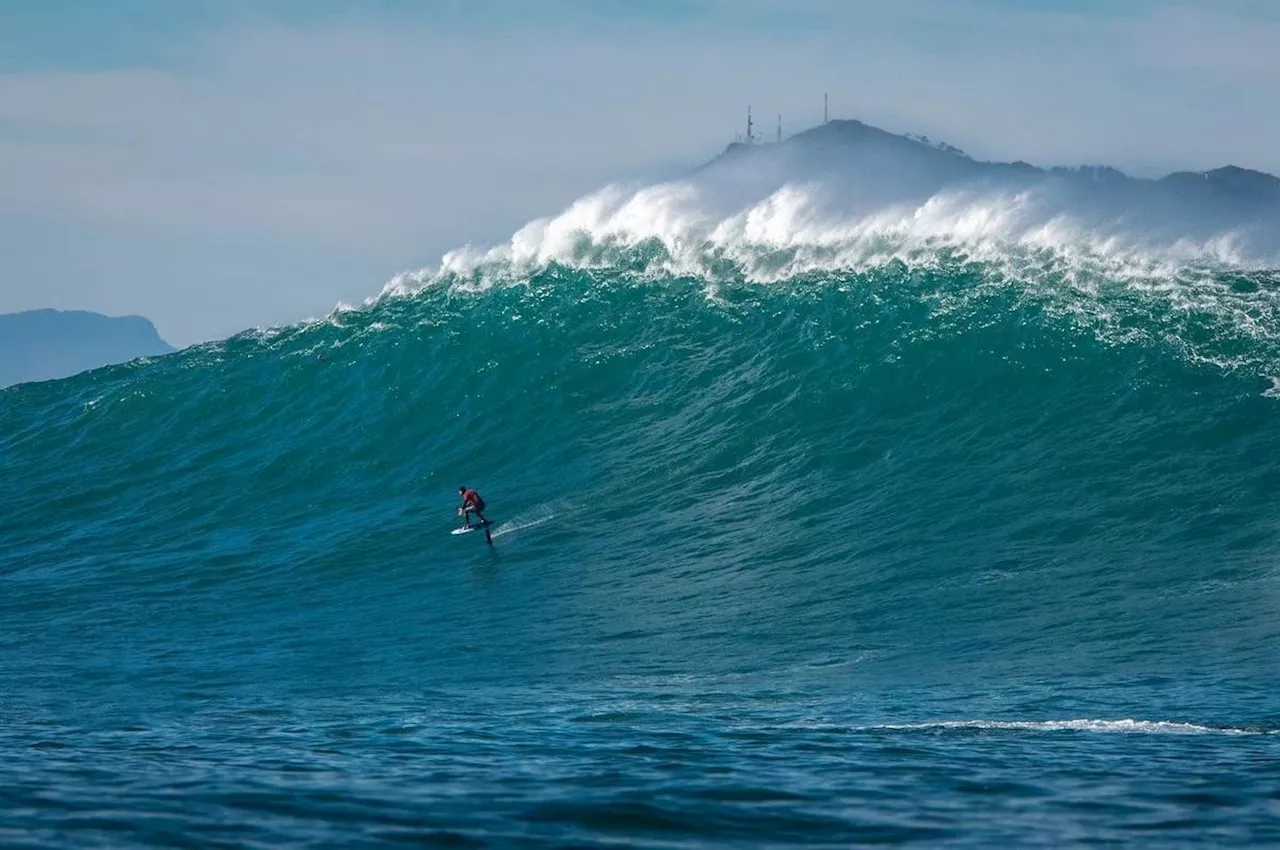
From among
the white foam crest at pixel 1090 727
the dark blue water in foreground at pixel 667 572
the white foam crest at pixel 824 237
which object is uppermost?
the white foam crest at pixel 824 237

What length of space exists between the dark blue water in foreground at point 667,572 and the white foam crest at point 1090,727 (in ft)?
0.21

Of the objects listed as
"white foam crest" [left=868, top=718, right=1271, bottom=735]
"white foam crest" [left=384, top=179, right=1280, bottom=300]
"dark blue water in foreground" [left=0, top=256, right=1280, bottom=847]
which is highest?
"white foam crest" [left=384, top=179, right=1280, bottom=300]

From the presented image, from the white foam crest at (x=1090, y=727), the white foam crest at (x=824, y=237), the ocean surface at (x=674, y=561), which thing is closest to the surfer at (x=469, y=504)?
the ocean surface at (x=674, y=561)

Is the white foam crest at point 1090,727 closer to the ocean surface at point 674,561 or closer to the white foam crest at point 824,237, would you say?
the ocean surface at point 674,561

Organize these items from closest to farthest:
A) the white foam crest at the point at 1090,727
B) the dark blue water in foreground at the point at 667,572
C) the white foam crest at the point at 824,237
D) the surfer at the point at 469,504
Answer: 1. the dark blue water in foreground at the point at 667,572
2. the white foam crest at the point at 1090,727
3. the surfer at the point at 469,504
4. the white foam crest at the point at 824,237

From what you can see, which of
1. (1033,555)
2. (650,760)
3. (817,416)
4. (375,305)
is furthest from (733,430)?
(650,760)

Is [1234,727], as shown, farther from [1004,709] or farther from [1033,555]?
[1033,555]

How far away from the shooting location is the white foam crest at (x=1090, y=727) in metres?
11.6

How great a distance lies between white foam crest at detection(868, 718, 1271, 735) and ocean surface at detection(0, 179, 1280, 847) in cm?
7

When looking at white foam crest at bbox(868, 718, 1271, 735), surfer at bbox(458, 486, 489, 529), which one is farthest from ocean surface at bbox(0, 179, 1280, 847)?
surfer at bbox(458, 486, 489, 529)

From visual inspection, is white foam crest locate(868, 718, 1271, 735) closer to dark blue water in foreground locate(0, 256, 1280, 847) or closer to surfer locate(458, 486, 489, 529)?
dark blue water in foreground locate(0, 256, 1280, 847)

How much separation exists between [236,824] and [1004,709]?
6880mm

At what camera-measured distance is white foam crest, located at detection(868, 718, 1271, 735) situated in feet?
38.0

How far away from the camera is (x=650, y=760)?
10.7m
